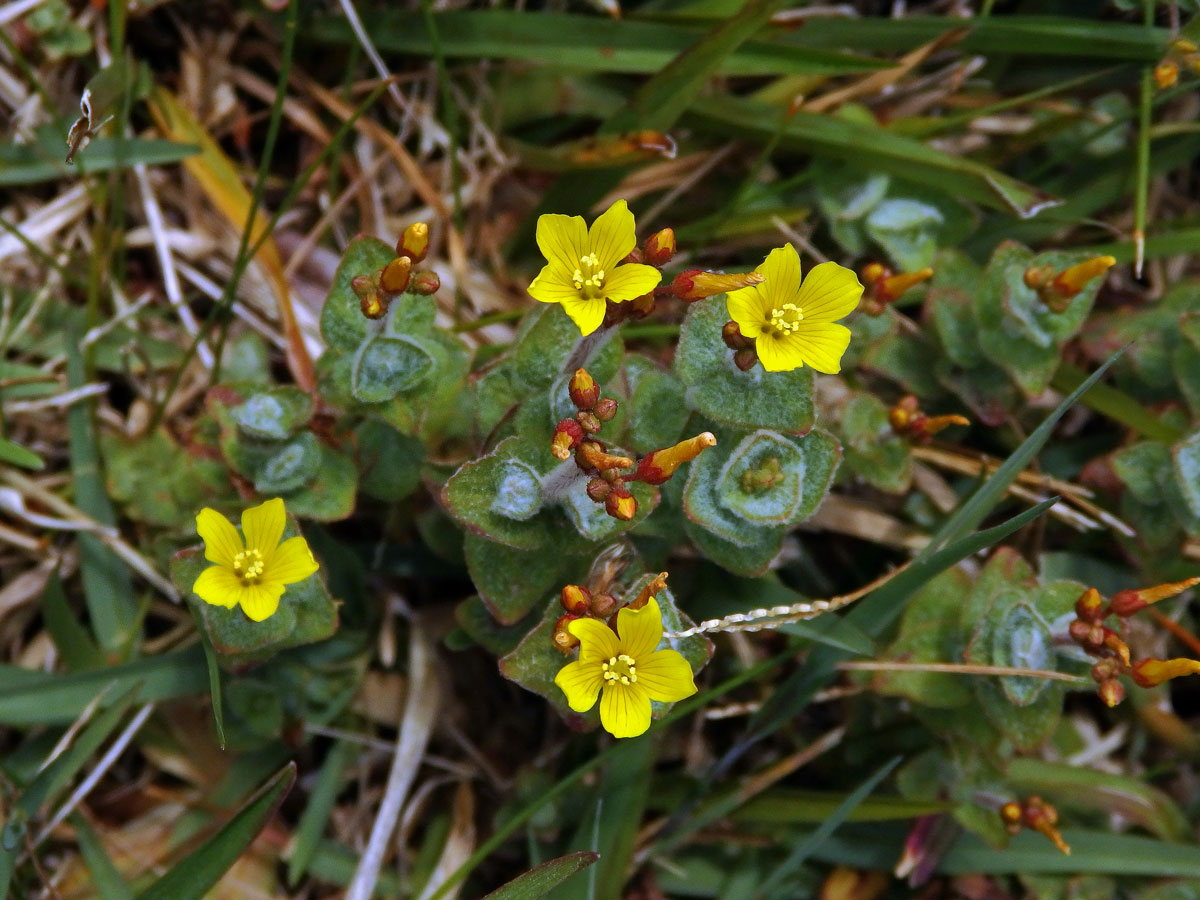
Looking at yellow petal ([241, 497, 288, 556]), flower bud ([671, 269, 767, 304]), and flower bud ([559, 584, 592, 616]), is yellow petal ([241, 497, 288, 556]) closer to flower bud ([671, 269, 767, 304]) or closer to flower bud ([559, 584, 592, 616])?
flower bud ([559, 584, 592, 616])

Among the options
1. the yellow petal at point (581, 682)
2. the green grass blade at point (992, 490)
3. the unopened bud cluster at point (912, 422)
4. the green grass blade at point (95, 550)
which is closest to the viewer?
the yellow petal at point (581, 682)

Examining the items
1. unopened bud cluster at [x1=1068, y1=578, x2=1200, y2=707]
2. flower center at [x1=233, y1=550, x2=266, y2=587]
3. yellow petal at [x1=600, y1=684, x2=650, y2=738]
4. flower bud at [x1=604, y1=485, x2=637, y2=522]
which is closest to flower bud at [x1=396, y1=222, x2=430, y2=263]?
flower bud at [x1=604, y1=485, x2=637, y2=522]

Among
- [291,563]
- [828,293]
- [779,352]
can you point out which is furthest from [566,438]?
[291,563]

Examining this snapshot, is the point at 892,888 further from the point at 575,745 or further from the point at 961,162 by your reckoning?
the point at 961,162

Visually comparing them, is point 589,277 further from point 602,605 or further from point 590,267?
point 602,605

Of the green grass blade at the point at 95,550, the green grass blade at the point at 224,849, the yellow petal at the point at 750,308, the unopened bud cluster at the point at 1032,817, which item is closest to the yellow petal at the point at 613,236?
the yellow petal at the point at 750,308

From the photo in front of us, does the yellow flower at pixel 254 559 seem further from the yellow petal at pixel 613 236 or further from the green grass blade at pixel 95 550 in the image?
the yellow petal at pixel 613 236
